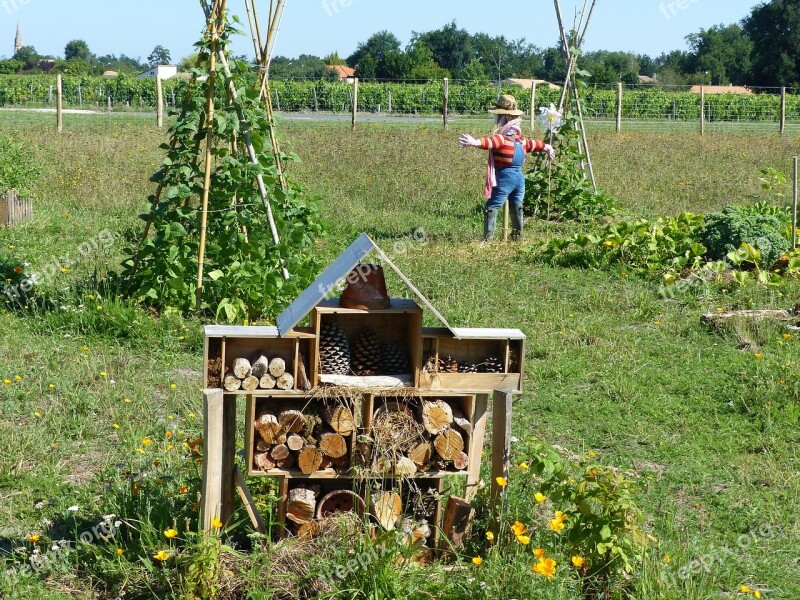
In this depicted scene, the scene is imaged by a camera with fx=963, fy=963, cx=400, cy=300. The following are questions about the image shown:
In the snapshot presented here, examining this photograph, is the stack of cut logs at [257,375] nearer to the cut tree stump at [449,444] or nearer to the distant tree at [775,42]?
the cut tree stump at [449,444]

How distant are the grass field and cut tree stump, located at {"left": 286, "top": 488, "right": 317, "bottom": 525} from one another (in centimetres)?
33

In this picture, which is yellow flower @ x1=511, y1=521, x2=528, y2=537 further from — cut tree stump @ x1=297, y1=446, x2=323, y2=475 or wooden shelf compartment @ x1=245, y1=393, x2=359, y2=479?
cut tree stump @ x1=297, y1=446, x2=323, y2=475

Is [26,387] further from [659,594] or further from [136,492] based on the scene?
[659,594]

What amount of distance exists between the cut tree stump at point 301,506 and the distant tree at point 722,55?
60.2 metres

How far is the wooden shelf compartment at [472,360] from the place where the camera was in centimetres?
375

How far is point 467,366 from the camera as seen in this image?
12.6ft

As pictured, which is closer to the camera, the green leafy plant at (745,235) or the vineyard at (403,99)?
the green leafy plant at (745,235)

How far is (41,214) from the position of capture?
11188 mm

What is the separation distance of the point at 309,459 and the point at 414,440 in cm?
42

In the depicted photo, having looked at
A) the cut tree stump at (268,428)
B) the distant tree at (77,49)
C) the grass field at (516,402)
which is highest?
the distant tree at (77,49)

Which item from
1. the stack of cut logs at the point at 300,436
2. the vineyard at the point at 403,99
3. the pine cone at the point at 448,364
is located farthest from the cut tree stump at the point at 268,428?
the vineyard at the point at 403,99

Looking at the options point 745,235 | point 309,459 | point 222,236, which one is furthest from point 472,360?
point 745,235

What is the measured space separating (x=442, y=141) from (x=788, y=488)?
15738mm

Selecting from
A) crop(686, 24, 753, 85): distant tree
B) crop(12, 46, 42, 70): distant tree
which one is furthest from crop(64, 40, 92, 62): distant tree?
crop(686, 24, 753, 85): distant tree
